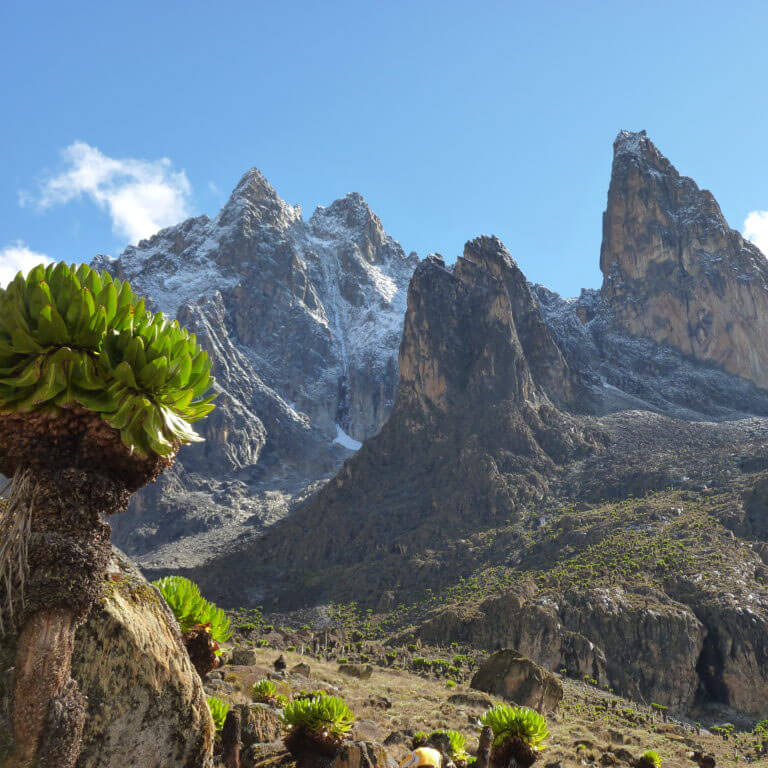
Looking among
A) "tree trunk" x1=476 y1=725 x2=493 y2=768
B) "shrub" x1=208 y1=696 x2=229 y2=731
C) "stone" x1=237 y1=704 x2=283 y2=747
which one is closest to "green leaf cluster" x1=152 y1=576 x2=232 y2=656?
"shrub" x1=208 y1=696 x2=229 y2=731

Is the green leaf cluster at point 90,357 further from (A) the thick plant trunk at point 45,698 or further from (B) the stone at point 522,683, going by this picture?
(B) the stone at point 522,683

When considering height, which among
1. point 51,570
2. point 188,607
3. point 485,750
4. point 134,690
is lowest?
point 485,750

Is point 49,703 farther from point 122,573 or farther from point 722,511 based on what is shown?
point 722,511

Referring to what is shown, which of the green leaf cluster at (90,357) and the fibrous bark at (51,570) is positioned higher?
the green leaf cluster at (90,357)

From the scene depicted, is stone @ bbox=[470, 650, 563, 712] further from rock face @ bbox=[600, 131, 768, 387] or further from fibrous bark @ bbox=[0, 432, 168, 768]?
rock face @ bbox=[600, 131, 768, 387]

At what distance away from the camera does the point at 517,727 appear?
38.9 ft

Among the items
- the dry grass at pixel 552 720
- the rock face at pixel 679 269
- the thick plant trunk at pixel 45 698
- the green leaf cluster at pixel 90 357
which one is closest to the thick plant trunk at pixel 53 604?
the thick plant trunk at pixel 45 698

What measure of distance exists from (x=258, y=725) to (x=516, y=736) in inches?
196

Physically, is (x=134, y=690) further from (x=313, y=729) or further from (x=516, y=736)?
(x=516, y=736)

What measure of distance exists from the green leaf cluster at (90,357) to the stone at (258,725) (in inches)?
342

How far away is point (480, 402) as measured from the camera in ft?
422

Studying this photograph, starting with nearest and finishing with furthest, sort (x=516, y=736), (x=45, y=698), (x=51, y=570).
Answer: (x=45, y=698)
(x=51, y=570)
(x=516, y=736)

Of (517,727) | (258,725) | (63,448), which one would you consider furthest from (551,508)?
(63,448)

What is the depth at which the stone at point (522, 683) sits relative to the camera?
1353 inches
